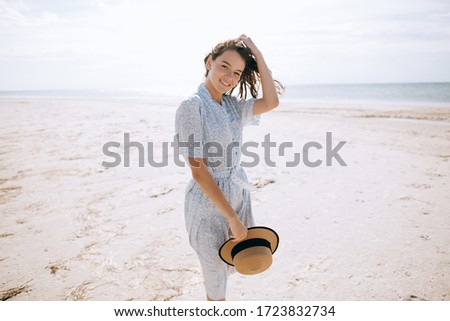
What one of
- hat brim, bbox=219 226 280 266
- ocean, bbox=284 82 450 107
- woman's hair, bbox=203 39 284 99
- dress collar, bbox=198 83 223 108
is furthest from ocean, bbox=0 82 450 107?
dress collar, bbox=198 83 223 108

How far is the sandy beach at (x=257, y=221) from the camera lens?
97.0 inches

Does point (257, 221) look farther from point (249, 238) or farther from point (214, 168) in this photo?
point (214, 168)

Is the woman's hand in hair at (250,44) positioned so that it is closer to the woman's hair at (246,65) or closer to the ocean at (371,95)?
the woman's hair at (246,65)

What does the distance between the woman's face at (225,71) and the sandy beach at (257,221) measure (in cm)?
173

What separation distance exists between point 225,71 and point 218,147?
1.35 feet

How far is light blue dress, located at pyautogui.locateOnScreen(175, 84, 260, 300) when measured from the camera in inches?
54.4

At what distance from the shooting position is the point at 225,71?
60.7 inches

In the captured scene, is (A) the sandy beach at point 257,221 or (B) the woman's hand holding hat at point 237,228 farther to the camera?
(A) the sandy beach at point 257,221
